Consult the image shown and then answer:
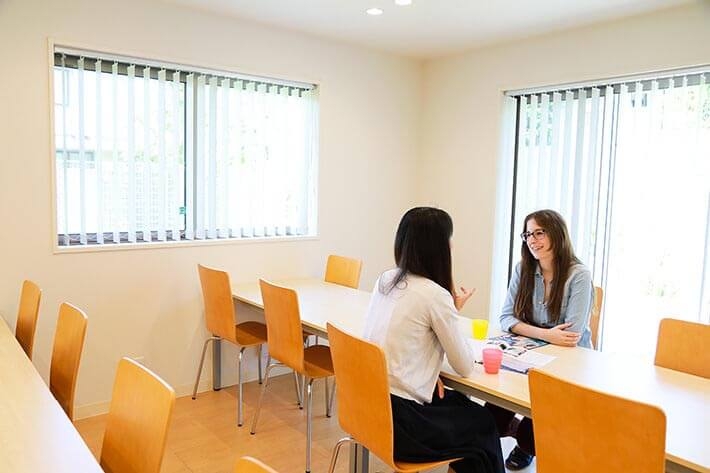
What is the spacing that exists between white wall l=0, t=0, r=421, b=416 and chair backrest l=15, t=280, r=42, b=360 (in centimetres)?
39

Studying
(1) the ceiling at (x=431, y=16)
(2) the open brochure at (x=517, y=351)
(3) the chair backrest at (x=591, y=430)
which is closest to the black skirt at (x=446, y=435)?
(2) the open brochure at (x=517, y=351)

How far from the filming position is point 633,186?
12.0 ft

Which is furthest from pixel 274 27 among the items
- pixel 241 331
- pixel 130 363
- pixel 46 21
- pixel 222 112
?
pixel 130 363

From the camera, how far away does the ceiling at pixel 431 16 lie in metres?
3.35

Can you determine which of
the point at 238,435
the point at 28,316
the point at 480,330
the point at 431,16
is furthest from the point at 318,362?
the point at 431,16

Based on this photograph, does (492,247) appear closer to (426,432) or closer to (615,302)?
(615,302)

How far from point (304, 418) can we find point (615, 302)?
2181mm

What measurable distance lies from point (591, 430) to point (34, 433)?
4.84 feet

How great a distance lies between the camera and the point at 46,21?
307 cm

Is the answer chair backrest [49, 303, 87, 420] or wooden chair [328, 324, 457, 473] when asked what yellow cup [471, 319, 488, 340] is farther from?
chair backrest [49, 303, 87, 420]

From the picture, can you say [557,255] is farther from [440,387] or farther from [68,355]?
[68,355]

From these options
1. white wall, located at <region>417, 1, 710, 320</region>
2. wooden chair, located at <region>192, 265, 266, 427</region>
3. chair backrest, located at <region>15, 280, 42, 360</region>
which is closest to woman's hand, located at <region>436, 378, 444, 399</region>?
wooden chair, located at <region>192, 265, 266, 427</region>

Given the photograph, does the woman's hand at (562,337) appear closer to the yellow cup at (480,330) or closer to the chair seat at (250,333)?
the yellow cup at (480,330)

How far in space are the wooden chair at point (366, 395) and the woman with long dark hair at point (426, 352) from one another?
0.17 ft
